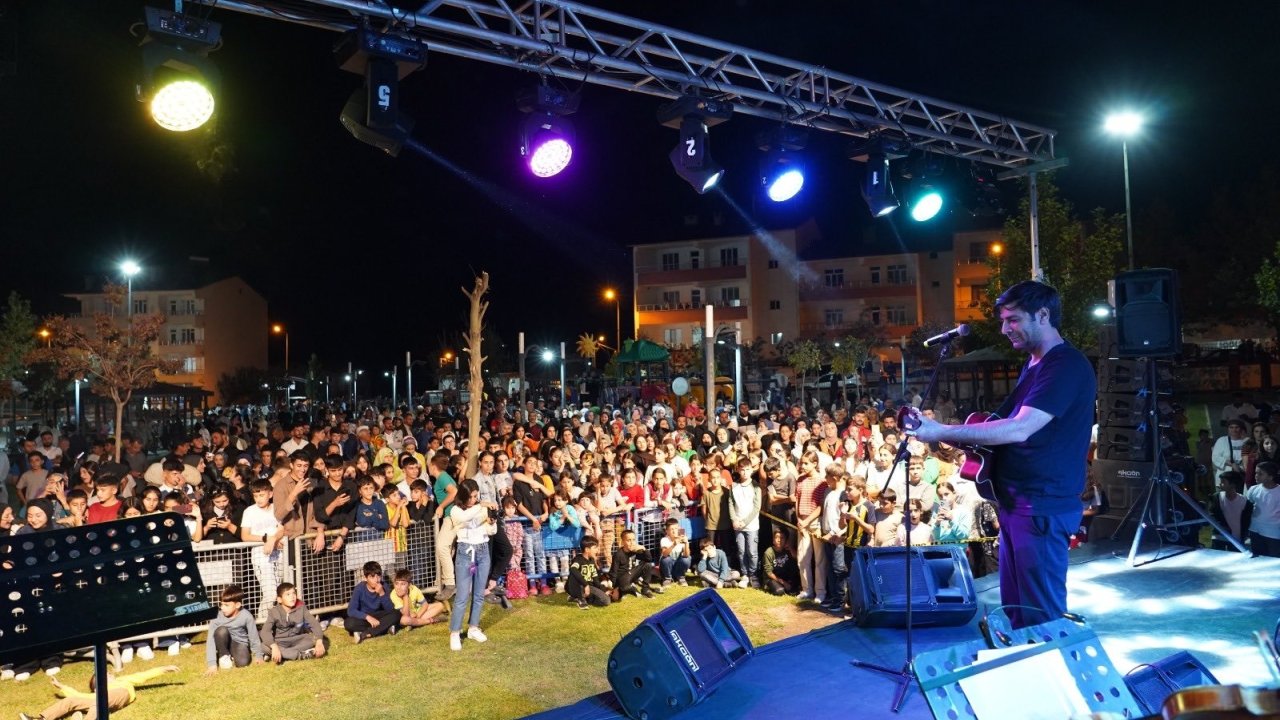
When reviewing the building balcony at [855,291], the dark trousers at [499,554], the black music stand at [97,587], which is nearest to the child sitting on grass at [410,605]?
the dark trousers at [499,554]

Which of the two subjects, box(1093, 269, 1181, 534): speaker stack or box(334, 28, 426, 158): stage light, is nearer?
box(334, 28, 426, 158): stage light

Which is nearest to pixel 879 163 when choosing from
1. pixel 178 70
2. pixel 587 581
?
pixel 587 581

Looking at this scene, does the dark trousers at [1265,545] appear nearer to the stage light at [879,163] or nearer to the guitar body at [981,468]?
the stage light at [879,163]

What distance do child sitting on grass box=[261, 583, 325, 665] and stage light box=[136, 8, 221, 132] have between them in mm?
4009

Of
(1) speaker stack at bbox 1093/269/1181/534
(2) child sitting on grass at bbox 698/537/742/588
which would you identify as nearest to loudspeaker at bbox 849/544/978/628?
(1) speaker stack at bbox 1093/269/1181/534

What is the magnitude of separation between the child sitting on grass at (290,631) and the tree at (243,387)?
47040 mm

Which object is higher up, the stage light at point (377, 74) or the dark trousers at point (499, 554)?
the stage light at point (377, 74)

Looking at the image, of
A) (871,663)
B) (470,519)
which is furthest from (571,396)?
(871,663)

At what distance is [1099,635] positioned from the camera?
4.76m

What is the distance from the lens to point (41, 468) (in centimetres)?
1078

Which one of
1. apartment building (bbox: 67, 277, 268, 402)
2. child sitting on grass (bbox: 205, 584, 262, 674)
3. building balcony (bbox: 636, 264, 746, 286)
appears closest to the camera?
child sitting on grass (bbox: 205, 584, 262, 674)

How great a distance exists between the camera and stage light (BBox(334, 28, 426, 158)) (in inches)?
237

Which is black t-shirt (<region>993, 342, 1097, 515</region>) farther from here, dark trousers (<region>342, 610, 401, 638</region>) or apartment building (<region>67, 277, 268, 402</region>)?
apartment building (<region>67, 277, 268, 402</region>)

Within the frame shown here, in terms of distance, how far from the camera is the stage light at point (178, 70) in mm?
5430
